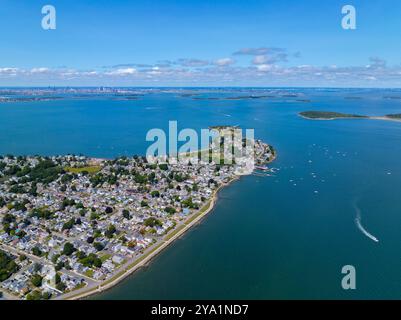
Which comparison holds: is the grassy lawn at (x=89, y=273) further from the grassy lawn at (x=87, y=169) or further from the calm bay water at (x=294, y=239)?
the grassy lawn at (x=87, y=169)

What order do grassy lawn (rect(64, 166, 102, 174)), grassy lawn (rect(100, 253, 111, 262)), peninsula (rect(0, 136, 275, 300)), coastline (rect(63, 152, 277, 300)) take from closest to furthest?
coastline (rect(63, 152, 277, 300)), peninsula (rect(0, 136, 275, 300)), grassy lawn (rect(100, 253, 111, 262)), grassy lawn (rect(64, 166, 102, 174))

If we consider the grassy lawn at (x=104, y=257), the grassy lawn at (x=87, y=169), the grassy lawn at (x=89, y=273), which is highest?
the grassy lawn at (x=87, y=169)

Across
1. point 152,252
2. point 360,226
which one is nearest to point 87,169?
point 152,252

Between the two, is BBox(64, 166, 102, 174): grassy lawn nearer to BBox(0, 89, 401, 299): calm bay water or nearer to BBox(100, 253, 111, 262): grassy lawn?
BBox(0, 89, 401, 299): calm bay water

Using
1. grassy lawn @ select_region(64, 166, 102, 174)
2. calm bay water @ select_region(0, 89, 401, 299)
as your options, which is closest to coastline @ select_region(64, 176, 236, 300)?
calm bay water @ select_region(0, 89, 401, 299)

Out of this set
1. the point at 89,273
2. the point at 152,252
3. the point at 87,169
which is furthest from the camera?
the point at 87,169

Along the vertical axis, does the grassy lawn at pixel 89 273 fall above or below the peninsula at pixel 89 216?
below

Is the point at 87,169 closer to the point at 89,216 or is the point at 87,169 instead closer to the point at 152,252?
the point at 89,216

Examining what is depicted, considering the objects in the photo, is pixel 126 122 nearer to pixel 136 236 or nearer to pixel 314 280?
pixel 136 236

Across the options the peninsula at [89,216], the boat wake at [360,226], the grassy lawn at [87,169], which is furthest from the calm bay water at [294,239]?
the grassy lawn at [87,169]
